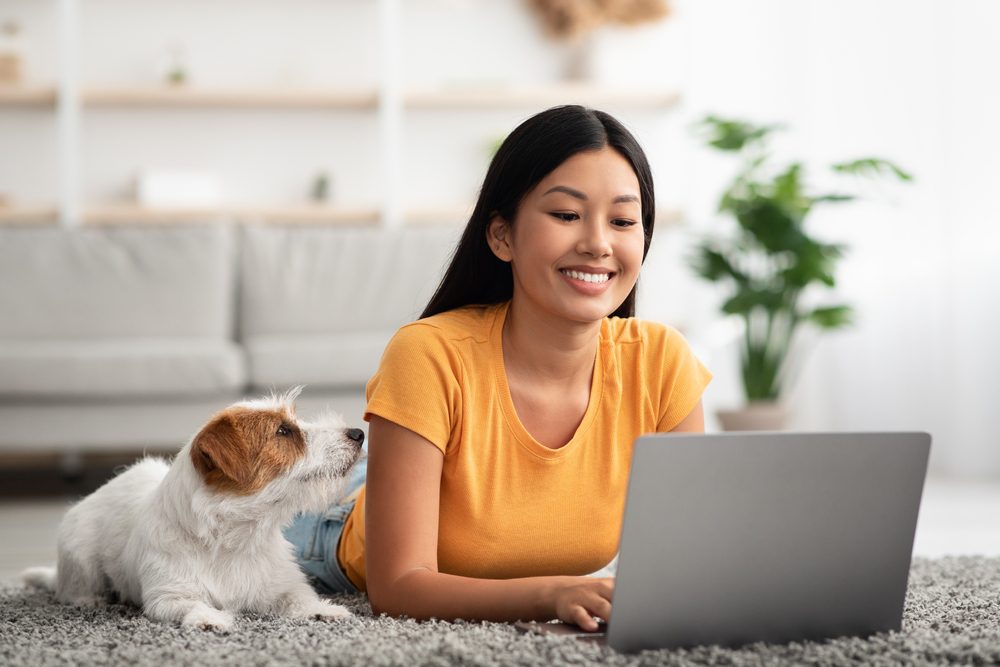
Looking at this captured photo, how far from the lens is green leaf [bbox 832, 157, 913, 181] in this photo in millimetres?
4008

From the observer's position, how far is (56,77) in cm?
517

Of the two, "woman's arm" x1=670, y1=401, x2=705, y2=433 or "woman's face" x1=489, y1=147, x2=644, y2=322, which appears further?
"woman's arm" x1=670, y1=401, x2=705, y2=433

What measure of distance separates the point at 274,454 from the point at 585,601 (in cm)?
54

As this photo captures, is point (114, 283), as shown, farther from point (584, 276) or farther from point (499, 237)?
point (584, 276)

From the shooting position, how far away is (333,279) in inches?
171

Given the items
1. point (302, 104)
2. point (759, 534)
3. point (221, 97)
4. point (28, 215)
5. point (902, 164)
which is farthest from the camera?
point (302, 104)

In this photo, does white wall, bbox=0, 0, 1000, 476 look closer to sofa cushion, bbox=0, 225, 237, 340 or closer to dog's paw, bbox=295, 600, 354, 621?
sofa cushion, bbox=0, 225, 237, 340

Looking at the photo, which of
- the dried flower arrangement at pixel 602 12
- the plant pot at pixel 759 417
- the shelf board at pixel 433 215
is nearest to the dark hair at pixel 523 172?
the plant pot at pixel 759 417

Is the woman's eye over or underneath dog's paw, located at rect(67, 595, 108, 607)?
over

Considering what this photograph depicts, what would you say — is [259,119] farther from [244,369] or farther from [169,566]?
[169,566]

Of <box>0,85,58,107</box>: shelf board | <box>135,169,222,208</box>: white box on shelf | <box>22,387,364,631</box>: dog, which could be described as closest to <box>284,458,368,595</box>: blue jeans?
<box>22,387,364,631</box>: dog

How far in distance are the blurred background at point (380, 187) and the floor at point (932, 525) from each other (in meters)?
0.04

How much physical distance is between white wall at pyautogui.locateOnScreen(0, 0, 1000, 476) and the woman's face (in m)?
3.15

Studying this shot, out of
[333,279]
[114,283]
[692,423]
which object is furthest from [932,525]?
[114,283]
